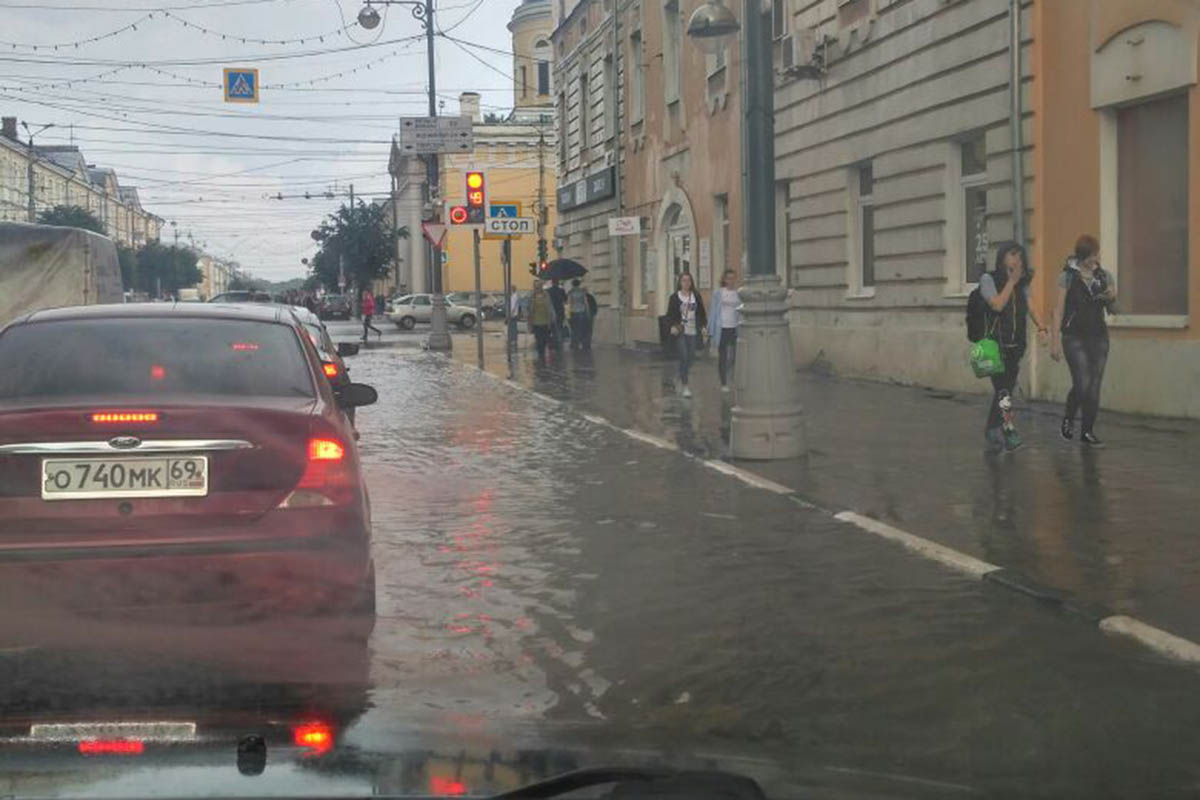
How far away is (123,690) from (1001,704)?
122 inches

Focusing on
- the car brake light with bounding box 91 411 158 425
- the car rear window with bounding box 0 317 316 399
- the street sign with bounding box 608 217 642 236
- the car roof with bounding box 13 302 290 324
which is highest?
the street sign with bounding box 608 217 642 236

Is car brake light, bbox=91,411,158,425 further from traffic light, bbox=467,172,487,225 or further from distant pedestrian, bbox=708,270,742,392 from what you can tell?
traffic light, bbox=467,172,487,225

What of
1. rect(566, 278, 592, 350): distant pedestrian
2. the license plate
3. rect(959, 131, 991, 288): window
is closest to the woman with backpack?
rect(959, 131, 991, 288): window

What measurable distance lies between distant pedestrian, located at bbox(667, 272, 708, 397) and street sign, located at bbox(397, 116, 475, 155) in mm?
17947

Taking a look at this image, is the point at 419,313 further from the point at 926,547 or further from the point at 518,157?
the point at 926,547

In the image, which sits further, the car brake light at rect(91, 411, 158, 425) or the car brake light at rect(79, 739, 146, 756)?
the car brake light at rect(91, 411, 158, 425)

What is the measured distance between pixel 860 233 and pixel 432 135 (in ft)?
56.5

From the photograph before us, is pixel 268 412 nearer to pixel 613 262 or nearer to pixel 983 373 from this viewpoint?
pixel 983 373

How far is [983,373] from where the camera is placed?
462 inches

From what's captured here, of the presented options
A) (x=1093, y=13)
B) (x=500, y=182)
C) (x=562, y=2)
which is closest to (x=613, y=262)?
(x=562, y=2)

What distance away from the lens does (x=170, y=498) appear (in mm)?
5289

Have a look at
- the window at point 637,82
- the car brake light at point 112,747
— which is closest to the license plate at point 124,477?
the car brake light at point 112,747

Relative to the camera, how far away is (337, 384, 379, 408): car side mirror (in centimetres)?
725

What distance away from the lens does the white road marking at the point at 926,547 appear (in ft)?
24.3
